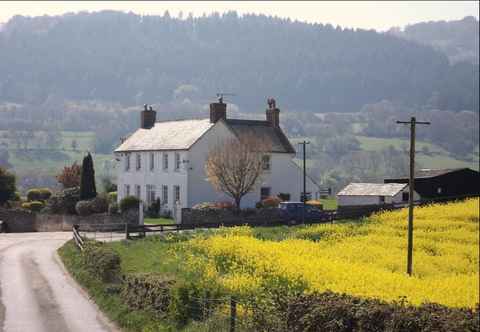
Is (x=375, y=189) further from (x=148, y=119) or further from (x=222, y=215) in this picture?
(x=148, y=119)

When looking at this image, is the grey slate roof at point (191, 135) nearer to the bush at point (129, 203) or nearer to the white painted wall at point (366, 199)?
the bush at point (129, 203)

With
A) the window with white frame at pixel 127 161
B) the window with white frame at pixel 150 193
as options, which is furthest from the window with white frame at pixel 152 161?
the window with white frame at pixel 127 161

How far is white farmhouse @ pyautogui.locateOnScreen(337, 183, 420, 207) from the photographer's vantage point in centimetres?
6944

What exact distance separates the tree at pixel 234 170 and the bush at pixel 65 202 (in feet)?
51.5

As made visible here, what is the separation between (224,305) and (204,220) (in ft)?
136

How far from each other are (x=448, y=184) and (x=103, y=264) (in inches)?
1242

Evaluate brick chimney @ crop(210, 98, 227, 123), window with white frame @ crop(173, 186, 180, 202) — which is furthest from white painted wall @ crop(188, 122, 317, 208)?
window with white frame @ crop(173, 186, 180, 202)

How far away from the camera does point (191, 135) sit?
7781 cm

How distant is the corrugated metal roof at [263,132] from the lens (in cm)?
7951

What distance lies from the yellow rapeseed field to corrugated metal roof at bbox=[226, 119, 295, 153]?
83.4 ft

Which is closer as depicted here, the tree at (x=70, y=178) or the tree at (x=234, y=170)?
the tree at (x=234, y=170)

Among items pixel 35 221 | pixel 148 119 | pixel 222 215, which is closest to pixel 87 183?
pixel 35 221

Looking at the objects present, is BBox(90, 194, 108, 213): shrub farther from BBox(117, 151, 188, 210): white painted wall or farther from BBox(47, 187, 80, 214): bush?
BBox(47, 187, 80, 214): bush

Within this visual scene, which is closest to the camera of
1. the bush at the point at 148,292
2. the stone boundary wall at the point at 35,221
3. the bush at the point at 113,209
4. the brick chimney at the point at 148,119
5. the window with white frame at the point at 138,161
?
the bush at the point at 148,292
